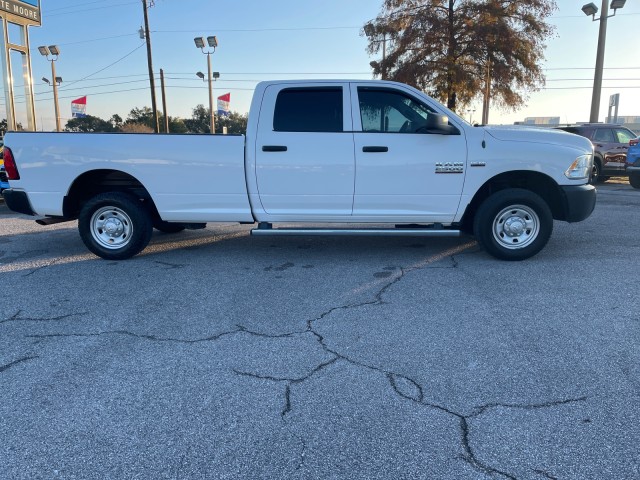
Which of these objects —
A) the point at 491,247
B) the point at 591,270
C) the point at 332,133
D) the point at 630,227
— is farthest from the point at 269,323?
the point at 630,227

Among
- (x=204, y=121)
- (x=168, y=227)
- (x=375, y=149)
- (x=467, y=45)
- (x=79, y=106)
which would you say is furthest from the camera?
(x=204, y=121)

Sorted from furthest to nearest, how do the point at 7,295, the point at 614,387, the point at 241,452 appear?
the point at 7,295 < the point at 614,387 < the point at 241,452

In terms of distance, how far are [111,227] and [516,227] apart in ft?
16.3

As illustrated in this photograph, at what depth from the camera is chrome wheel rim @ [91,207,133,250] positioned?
6109 millimetres

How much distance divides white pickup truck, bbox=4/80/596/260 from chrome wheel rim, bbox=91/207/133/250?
86mm

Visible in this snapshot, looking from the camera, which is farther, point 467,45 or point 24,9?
point 467,45

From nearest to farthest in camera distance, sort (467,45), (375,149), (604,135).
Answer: (375,149), (604,135), (467,45)

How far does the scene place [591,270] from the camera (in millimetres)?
5562

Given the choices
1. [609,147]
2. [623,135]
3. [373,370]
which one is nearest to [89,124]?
[609,147]

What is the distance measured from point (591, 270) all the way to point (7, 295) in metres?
6.23

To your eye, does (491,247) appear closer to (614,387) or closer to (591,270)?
(591,270)

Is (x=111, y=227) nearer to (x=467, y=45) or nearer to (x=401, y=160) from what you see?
(x=401, y=160)

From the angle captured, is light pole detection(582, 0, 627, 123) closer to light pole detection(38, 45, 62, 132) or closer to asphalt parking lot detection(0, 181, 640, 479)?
asphalt parking lot detection(0, 181, 640, 479)

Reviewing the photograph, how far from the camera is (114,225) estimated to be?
20.1 feet
